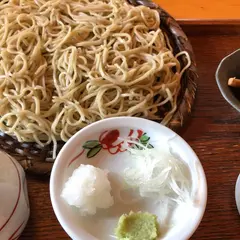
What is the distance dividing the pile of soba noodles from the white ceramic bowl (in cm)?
11

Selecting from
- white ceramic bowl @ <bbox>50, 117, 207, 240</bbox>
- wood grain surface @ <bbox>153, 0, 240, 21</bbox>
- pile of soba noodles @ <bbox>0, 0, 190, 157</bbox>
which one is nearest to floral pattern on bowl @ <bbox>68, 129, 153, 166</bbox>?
white ceramic bowl @ <bbox>50, 117, 207, 240</bbox>

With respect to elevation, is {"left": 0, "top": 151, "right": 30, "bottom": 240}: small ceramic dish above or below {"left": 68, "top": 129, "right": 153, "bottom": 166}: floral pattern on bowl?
below

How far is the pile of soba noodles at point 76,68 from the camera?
123 centimetres

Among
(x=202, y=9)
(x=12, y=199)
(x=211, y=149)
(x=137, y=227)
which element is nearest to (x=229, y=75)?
(x=211, y=149)

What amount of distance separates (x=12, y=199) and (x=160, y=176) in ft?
1.15

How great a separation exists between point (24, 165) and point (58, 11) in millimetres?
485

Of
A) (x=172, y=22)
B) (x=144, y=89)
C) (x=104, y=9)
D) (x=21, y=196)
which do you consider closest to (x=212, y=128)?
(x=144, y=89)

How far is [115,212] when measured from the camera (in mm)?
1072

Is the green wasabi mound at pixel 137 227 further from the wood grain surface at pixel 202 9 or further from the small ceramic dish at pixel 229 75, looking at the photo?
the wood grain surface at pixel 202 9

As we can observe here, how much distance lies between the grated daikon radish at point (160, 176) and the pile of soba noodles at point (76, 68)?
0.70 ft

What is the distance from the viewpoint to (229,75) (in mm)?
1357

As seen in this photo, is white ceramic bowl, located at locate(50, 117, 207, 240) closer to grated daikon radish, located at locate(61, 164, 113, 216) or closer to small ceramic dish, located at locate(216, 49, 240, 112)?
grated daikon radish, located at locate(61, 164, 113, 216)

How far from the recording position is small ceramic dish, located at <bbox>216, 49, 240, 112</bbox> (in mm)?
1288

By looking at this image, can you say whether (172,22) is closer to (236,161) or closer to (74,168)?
(236,161)
